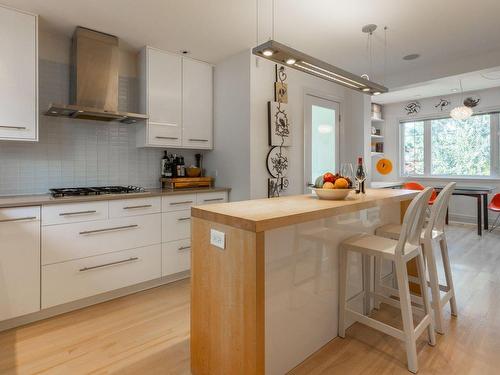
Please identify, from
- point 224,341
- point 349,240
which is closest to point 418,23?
point 349,240

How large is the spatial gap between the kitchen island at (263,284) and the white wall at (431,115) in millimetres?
5110

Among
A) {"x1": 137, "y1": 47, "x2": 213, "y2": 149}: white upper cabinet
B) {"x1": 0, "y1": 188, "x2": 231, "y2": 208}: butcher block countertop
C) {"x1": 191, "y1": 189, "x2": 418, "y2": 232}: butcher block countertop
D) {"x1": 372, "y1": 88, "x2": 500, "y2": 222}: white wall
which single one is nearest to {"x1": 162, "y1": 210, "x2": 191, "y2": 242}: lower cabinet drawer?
{"x1": 0, "y1": 188, "x2": 231, "y2": 208}: butcher block countertop

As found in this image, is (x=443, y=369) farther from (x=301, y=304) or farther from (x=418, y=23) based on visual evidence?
(x=418, y=23)

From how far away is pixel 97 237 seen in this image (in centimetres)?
259

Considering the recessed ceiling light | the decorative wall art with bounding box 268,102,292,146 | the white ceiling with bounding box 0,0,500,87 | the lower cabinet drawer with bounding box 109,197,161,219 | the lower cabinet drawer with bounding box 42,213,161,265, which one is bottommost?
the lower cabinet drawer with bounding box 42,213,161,265

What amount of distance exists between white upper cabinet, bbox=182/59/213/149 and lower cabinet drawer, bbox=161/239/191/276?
3.69ft

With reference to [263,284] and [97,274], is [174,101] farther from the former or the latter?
[263,284]

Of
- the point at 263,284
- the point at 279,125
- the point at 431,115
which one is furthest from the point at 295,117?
the point at 431,115

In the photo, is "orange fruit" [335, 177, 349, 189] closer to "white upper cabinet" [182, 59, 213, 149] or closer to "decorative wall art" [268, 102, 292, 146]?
"decorative wall art" [268, 102, 292, 146]

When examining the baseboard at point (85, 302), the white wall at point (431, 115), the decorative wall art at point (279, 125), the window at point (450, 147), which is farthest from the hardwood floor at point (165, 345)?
the window at point (450, 147)

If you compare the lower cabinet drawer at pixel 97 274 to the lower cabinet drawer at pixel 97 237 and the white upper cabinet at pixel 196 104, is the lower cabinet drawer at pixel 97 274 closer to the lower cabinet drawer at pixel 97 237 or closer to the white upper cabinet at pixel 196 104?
the lower cabinet drawer at pixel 97 237

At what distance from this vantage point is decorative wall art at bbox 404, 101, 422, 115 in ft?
21.1

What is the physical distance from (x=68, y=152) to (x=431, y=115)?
6.41m

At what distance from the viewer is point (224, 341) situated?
1514mm
